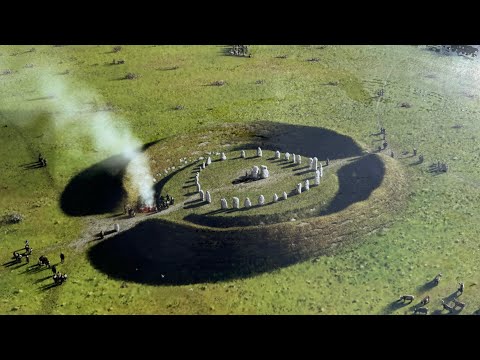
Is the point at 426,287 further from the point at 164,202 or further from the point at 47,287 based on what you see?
the point at 47,287

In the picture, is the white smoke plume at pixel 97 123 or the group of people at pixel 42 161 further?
the group of people at pixel 42 161

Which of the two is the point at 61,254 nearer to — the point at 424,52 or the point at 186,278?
the point at 186,278

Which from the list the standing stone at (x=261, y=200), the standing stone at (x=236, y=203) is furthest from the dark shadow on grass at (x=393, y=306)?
the standing stone at (x=236, y=203)

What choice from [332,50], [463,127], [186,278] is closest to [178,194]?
[186,278]

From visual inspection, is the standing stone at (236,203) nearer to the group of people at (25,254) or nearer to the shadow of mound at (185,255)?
the shadow of mound at (185,255)

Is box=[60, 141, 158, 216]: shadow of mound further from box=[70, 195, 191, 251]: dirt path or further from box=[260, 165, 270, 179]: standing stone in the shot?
box=[260, 165, 270, 179]: standing stone

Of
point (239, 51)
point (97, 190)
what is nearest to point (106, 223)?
point (97, 190)
